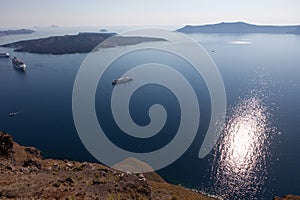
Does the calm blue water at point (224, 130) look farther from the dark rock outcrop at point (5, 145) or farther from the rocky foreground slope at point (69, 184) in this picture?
the dark rock outcrop at point (5, 145)

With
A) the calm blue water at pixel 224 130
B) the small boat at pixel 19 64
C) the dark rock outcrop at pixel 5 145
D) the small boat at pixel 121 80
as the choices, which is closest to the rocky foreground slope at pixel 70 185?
the dark rock outcrop at pixel 5 145

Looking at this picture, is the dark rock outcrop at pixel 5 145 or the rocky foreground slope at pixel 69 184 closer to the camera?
the rocky foreground slope at pixel 69 184

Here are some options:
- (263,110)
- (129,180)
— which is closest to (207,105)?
(263,110)

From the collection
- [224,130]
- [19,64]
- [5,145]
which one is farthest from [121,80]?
[5,145]

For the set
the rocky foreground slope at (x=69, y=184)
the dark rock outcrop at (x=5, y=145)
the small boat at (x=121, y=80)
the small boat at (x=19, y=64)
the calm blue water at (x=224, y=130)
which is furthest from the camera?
the small boat at (x=19, y=64)

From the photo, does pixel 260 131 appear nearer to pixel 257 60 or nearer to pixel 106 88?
pixel 106 88

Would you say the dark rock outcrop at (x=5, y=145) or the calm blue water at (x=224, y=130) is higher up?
the dark rock outcrop at (x=5, y=145)

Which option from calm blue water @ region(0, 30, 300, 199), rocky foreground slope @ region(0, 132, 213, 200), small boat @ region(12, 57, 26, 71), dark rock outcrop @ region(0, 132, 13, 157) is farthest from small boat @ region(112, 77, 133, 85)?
rocky foreground slope @ region(0, 132, 213, 200)

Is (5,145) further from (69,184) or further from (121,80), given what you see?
(121,80)

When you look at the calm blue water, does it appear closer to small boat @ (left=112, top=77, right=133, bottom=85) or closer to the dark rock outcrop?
small boat @ (left=112, top=77, right=133, bottom=85)
